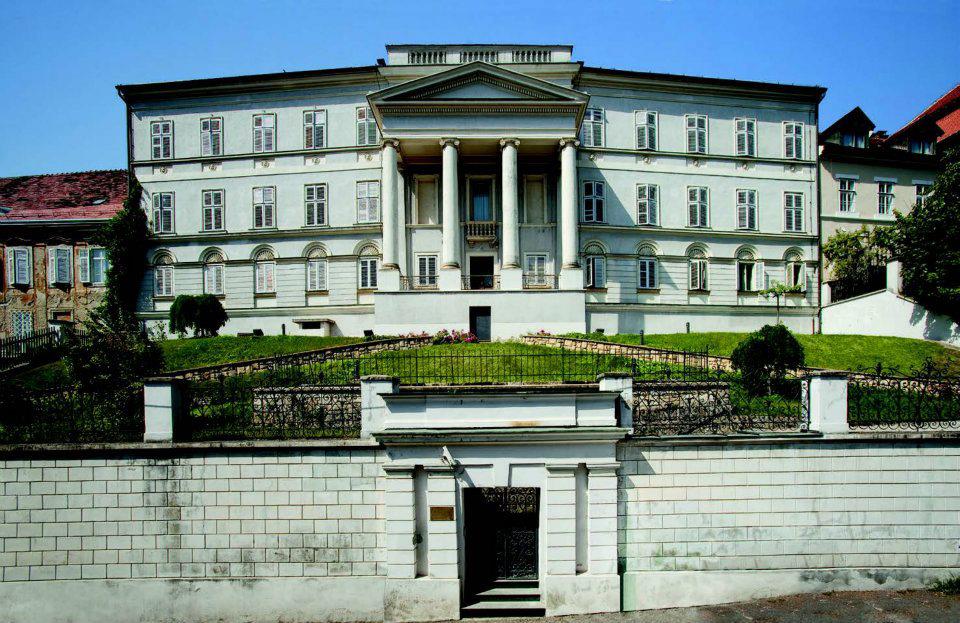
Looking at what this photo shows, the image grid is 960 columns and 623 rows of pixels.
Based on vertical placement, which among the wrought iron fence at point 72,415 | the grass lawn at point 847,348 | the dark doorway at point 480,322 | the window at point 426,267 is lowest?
the wrought iron fence at point 72,415

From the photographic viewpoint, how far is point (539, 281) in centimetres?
2642

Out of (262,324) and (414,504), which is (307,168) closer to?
(262,324)

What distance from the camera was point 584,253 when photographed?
2741 centimetres

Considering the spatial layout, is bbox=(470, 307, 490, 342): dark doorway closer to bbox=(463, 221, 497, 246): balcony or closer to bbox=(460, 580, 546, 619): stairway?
bbox=(463, 221, 497, 246): balcony

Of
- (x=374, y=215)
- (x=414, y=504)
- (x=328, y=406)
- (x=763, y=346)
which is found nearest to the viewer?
(x=414, y=504)

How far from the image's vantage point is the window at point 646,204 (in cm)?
2788

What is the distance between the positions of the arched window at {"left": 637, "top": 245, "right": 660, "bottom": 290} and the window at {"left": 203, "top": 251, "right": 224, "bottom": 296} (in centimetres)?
2260

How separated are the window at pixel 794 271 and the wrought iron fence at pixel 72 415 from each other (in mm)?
30279

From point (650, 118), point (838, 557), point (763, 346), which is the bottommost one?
point (838, 557)

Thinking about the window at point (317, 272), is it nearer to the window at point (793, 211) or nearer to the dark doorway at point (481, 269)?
the dark doorway at point (481, 269)

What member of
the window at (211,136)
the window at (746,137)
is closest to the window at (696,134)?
the window at (746,137)

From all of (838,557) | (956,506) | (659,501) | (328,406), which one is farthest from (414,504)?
(956,506)

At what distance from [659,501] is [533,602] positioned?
3067 millimetres

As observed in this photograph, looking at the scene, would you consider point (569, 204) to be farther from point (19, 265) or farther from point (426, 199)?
point (19, 265)
